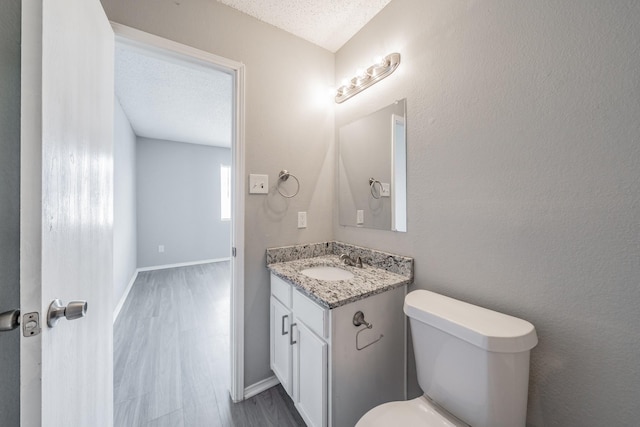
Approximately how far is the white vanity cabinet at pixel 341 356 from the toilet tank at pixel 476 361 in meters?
0.24

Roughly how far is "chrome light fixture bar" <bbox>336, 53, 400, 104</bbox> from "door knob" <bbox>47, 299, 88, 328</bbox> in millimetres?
1641

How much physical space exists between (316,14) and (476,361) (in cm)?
190

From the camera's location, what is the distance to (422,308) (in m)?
0.93

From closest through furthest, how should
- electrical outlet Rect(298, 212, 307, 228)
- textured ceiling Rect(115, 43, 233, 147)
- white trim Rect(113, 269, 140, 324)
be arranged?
electrical outlet Rect(298, 212, 307, 228) < textured ceiling Rect(115, 43, 233, 147) < white trim Rect(113, 269, 140, 324)

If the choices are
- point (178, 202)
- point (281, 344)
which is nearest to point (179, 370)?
point (281, 344)

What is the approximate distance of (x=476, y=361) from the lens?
2.53 feet

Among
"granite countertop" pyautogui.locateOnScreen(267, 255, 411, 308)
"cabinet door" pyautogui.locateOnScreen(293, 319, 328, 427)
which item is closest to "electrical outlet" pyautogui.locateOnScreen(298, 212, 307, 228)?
"granite countertop" pyautogui.locateOnScreen(267, 255, 411, 308)

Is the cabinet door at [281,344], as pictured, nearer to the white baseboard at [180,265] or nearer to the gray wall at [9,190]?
the gray wall at [9,190]

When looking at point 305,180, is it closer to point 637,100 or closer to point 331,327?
point 331,327

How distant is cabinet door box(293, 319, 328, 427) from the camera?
3.37 ft

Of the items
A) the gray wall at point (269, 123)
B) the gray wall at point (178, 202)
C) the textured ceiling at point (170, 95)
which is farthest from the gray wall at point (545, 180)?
the gray wall at point (178, 202)

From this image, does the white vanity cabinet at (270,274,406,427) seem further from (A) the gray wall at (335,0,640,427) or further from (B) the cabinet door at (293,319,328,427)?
(A) the gray wall at (335,0,640,427)

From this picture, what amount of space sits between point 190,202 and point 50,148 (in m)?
4.33

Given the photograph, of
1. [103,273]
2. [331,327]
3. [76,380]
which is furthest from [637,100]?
[103,273]
